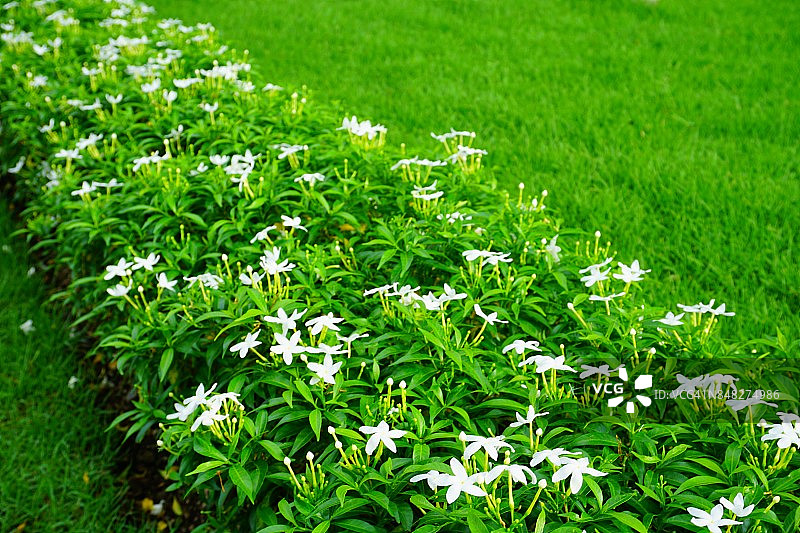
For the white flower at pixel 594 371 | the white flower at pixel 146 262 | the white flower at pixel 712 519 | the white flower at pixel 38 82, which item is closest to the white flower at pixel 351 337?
the white flower at pixel 594 371

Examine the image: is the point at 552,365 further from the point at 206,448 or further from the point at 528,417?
the point at 206,448

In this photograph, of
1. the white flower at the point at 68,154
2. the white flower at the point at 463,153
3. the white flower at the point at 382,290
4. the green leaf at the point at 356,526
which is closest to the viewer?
the green leaf at the point at 356,526

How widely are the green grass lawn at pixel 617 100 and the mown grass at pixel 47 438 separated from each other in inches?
76.4

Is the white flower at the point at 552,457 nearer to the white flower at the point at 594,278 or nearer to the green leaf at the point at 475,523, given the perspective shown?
the green leaf at the point at 475,523

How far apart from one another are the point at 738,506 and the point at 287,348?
0.90 metres

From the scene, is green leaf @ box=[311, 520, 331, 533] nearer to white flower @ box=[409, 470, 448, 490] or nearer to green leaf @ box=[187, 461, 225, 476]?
white flower @ box=[409, 470, 448, 490]

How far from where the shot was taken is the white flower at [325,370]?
1.49m

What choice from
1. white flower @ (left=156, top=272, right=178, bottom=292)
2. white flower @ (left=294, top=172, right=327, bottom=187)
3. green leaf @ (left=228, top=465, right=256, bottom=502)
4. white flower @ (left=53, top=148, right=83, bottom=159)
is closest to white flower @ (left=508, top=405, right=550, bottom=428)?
green leaf @ (left=228, top=465, right=256, bottom=502)

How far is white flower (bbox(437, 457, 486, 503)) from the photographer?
1192 mm

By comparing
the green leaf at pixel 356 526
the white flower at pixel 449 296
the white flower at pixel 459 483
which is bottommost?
the green leaf at pixel 356 526

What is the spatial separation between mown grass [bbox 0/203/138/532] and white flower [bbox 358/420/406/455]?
134 cm

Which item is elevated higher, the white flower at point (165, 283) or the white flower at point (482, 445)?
the white flower at point (482, 445)

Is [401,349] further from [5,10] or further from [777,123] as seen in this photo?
[5,10]

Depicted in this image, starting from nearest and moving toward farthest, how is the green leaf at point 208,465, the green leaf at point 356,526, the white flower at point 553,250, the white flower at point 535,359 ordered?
the green leaf at point 356,526, the green leaf at point 208,465, the white flower at point 535,359, the white flower at point 553,250
